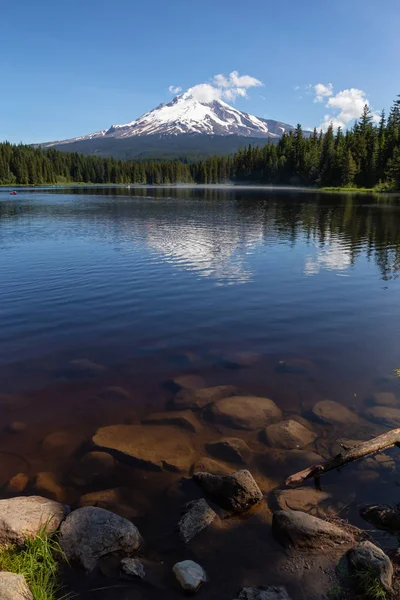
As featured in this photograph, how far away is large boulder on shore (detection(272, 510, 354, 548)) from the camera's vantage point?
6883 mm

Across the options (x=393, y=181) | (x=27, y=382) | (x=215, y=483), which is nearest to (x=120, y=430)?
(x=215, y=483)

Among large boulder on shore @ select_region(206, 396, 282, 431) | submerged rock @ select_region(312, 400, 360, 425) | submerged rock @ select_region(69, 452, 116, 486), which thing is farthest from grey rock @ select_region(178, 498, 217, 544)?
submerged rock @ select_region(312, 400, 360, 425)

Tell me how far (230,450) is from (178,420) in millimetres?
1890

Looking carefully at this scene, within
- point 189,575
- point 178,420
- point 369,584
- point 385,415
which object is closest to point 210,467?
point 178,420

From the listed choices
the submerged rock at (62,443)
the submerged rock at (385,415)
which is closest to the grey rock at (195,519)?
the submerged rock at (62,443)

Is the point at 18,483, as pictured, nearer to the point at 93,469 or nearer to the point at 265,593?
the point at 93,469

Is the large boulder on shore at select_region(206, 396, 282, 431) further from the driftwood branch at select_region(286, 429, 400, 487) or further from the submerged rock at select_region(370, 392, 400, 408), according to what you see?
the submerged rock at select_region(370, 392, 400, 408)

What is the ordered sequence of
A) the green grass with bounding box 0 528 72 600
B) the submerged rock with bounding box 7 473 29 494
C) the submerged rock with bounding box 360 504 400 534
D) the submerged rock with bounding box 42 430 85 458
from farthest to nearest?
the submerged rock with bounding box 42 430 85 458, the submerged rock with bounding box 7 473 29 494, the submerged rock with bounding box 360 504 400 534, the green grass with bounding box 0 528 72 600

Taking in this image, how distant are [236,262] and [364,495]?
25.8 meters

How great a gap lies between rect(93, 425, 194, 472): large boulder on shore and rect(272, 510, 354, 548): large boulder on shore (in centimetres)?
275

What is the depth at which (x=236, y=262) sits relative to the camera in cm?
3306

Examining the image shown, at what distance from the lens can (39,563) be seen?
6.39m

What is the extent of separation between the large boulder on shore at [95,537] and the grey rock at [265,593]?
6.73 feet

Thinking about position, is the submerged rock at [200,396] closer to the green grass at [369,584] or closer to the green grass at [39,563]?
the green grass at [39,563]
